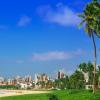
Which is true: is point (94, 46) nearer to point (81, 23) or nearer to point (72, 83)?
point (81, 23)

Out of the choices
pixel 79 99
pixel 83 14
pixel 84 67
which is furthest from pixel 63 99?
pixel 84 67

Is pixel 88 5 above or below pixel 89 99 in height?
above

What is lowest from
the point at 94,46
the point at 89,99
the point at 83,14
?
the point at 89,99

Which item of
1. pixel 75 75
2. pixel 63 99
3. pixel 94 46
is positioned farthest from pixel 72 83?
pixel 63 99

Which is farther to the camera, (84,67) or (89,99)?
(84,67)

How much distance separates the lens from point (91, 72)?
162 meters

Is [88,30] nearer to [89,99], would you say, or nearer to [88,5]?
[88,5]

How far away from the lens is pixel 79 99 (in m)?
59.6

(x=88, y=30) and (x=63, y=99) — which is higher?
(x=88, y=30)

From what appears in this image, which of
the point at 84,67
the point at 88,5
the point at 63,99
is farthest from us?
the point at 84,67

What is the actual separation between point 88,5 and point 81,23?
12.6 ft

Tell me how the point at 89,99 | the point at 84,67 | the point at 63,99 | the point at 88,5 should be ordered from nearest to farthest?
1. the point at 89,99
2. the point at 63,99
3. the point at 88,5
4. the point at 84,67

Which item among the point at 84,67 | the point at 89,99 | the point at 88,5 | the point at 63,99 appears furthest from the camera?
the point at 84,67

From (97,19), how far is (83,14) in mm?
10266
